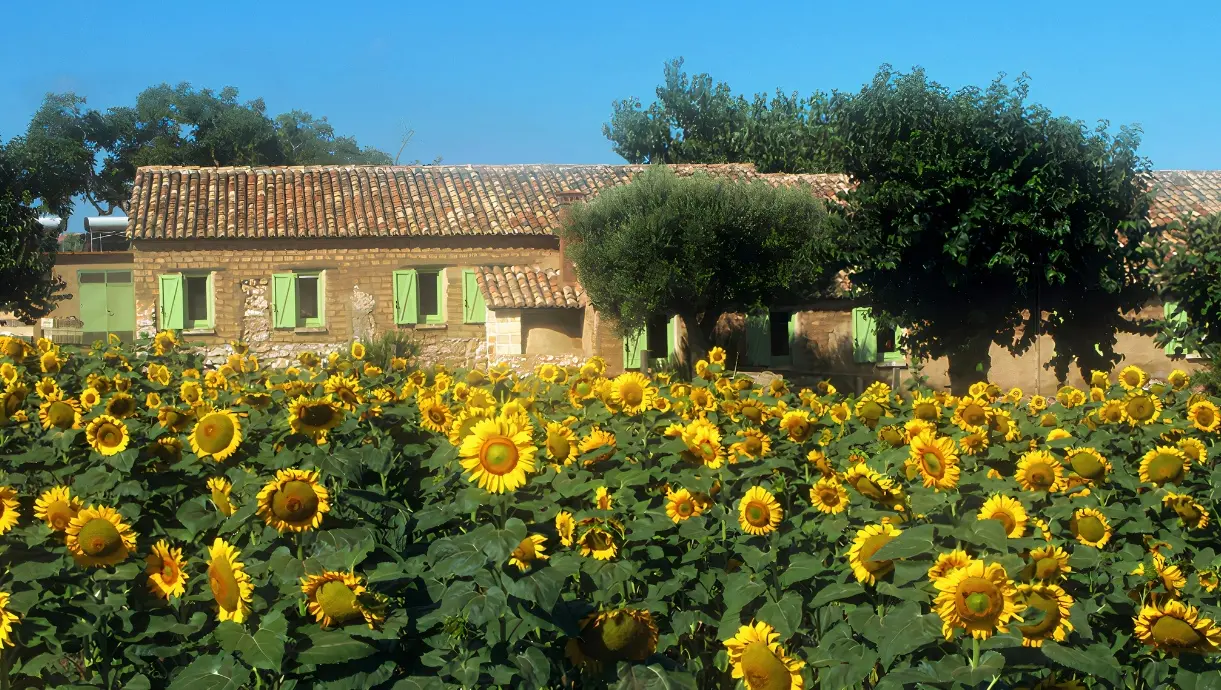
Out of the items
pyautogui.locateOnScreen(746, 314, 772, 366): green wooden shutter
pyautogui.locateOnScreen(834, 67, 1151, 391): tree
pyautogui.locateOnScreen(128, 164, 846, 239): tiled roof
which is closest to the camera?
pyautogui.locateOnScreen(834, 67, 1151, 391): tree

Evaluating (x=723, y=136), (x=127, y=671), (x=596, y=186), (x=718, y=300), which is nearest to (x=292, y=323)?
(x=596, y=186)

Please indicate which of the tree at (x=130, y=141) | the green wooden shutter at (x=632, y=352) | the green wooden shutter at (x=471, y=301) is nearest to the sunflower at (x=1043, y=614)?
the green wooden shutter at (x=632, y=352)

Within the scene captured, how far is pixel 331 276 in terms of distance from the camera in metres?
25.4

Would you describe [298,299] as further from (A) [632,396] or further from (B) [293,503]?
(B) [293,503]

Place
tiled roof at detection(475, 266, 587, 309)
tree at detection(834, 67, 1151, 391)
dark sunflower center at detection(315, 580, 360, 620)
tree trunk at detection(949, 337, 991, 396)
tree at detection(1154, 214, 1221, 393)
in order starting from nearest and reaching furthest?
1. dark sunflower center at detection(315, 580, 360, 620)
2. tree at detection(1154, 214, 1221, 393)
3. tree at detection(834, 67, 1151, 391)
4. tree trunk at detection(949, 337, 991, 396)
5. tiled roof at detection(475, 266, 587, 309)

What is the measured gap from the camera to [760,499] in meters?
3.71

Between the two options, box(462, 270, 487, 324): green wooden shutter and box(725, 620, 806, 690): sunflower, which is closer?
box(725, 620, 806, 690): sunflower

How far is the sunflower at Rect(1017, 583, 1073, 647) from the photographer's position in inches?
104

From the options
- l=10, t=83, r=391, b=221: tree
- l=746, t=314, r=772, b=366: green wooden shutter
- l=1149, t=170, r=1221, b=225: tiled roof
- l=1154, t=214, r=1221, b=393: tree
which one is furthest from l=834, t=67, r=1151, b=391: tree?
l=10, t=83, r=391, b=221: tree

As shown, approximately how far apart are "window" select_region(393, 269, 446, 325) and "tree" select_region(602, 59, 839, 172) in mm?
16702

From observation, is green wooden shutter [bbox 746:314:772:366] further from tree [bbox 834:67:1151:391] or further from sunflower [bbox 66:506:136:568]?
sunflower [bbox 66:506:136:568]

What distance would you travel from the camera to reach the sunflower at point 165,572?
3.13m

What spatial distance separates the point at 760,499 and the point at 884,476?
1.37 feet

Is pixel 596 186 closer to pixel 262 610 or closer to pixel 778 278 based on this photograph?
pixel 778 278
